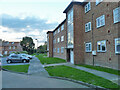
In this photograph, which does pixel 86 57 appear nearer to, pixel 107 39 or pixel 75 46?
pixel 75 46

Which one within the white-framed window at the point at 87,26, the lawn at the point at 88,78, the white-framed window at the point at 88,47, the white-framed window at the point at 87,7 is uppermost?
the white-framed window at the point at 87,7

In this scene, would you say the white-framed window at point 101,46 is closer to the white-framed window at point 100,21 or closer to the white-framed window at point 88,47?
the white-framed window at point 88,47

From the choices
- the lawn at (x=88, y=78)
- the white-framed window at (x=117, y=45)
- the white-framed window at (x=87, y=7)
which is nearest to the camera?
the lawn at (x=88, y=78)

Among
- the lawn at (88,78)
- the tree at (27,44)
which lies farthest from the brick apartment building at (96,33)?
the tree at (27,44)

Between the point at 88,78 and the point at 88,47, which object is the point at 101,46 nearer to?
the point at 88,47

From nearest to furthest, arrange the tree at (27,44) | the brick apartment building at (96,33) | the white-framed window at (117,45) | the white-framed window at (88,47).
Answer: the white-framed window at (117,45), the brick apartment building at (96,33), the white-framed window at (88,47), the tree at (27,44)

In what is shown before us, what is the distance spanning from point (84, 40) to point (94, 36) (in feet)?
8.56

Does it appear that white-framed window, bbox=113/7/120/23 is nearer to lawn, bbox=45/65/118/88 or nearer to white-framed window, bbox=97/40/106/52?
white-framed window, bbox=97/40/106/52

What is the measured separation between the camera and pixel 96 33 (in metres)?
14.7

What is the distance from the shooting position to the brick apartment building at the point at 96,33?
11.6m

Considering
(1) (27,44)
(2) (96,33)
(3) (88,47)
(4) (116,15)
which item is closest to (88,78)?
(4) (116,15)

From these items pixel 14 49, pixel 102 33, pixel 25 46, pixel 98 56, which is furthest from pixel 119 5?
pixel 25 46

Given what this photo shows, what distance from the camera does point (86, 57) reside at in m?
17.0

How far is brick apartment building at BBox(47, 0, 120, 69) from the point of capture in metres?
11.6
